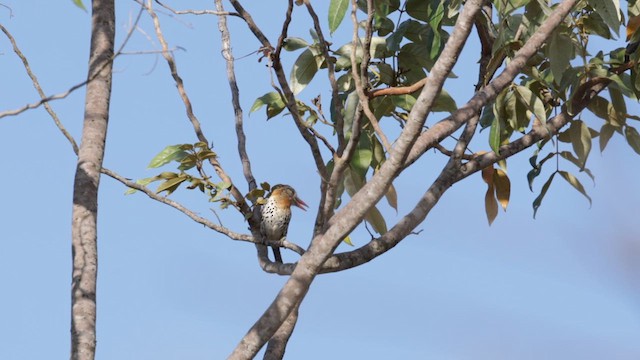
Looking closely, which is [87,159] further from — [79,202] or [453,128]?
[453,128]

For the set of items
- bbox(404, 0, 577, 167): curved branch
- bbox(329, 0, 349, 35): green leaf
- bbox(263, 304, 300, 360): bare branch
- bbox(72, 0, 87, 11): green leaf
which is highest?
bbox(329, 0, 349, 35): green leaf

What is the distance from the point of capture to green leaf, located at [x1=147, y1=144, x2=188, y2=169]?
3150 millimetres

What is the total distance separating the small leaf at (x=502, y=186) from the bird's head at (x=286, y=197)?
5.97ft

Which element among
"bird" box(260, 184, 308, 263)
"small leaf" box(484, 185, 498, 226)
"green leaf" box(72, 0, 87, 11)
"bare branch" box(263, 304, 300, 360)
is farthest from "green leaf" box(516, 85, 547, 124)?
"bird" box(260, 184, 308, 263)

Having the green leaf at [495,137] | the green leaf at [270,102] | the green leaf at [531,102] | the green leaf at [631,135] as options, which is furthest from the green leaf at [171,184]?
the green leaf at [631,135]

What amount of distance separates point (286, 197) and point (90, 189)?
2.86m

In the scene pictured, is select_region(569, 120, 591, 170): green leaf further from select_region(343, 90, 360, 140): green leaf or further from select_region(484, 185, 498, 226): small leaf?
select_region(343, 90, 360, 140): green leaf

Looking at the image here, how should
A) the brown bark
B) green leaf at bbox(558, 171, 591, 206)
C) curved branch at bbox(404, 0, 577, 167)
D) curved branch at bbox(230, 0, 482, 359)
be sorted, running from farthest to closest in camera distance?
1. green leaf at bbox(558, 171, 591, 206)
2. curved branch at bbox(404, 0, 577, 167)
3. curved branch at bbox(230, 0, 482, 359)
4. the brown bark

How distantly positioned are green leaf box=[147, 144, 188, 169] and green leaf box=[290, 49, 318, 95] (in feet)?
1.36

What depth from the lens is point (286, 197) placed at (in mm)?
5340

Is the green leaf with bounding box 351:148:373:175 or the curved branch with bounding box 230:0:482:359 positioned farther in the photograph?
the green leaf with bounding box 351:148:373:175

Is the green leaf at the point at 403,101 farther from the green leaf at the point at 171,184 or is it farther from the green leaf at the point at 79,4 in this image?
the green leaf at the point at 79,4

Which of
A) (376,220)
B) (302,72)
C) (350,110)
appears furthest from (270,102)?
(376,220)

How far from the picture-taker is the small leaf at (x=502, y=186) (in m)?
3.60
